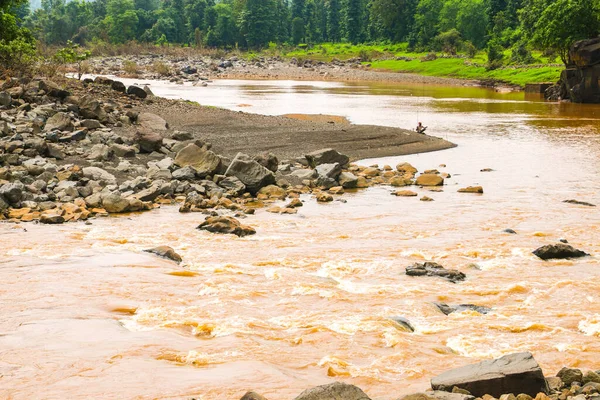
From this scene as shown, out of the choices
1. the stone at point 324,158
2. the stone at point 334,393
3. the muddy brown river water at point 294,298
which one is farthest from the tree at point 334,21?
the stone at point 334,393

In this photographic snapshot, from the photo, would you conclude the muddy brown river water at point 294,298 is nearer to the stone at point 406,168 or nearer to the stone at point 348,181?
the stone at point 348,181

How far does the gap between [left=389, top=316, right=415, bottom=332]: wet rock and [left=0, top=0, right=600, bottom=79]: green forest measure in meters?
75.1

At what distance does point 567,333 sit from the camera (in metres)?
10.4

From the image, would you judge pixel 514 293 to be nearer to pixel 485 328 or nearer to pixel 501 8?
pixel 485 328

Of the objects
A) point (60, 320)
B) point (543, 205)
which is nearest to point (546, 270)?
point (543, 205)

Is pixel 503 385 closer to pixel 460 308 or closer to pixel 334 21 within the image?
pixel 460 308

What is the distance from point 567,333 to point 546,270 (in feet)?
11.3

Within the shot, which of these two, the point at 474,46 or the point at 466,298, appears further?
the point at 474,46

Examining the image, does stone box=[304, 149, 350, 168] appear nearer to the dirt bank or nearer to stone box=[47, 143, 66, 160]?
the dirt bank

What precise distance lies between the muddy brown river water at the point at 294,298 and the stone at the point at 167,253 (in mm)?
→ 335

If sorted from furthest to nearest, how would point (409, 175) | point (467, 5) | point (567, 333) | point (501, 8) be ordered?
point (467, 5) < point (501, 8) < point (409, 175) < point (567, 333)

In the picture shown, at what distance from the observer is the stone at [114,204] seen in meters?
18.3

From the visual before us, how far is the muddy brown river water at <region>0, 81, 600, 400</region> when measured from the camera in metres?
8.80

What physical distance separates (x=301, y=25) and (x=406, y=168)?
135055 millimetres
